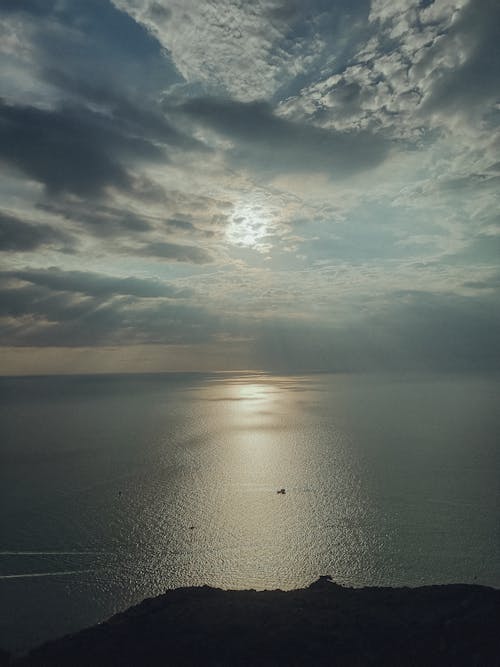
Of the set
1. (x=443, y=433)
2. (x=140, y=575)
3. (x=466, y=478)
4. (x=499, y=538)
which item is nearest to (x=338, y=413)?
(x=443, y=433)

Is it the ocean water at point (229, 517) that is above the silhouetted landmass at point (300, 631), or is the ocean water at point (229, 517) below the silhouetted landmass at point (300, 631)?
below

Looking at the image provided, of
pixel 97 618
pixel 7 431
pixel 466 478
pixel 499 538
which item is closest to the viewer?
pixel 97 618

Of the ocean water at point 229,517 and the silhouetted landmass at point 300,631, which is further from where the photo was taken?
the ocean water at point 229,517

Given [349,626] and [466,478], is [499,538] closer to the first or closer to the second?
[466,478]

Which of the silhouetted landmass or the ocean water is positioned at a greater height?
the silhouetted landmass
